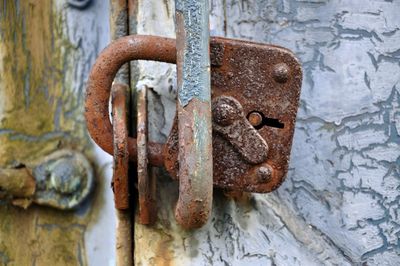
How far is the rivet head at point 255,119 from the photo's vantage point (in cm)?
66

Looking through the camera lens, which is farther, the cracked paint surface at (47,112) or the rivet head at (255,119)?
the cracked paint surface at (47,112)

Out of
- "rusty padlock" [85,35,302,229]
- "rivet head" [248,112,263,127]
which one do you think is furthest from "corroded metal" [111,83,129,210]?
"rivet head" [248,112,263,127]

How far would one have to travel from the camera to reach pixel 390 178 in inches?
27.9

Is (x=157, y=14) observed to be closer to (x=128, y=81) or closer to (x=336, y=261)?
(x=128, y=81)

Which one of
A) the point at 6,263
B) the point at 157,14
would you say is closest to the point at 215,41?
the point at 157,14

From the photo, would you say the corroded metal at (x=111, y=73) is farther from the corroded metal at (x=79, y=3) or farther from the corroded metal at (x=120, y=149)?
the corroded metal at (x=79, y=3)

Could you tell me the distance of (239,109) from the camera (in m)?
0.65

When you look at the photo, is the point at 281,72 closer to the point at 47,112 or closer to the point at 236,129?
the point at 236,129

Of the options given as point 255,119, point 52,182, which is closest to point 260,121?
point 255,119

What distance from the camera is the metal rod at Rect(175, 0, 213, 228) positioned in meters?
0.58

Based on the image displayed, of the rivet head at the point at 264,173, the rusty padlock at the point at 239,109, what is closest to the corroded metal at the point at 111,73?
the rusty padlock at the point at 239,109

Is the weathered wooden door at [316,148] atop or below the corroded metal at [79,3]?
below

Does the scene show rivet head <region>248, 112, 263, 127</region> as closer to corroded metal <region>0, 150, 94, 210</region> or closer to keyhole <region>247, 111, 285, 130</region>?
keyhole <region>247, 111, 285, 130</region>

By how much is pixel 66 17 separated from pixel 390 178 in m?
0.42
